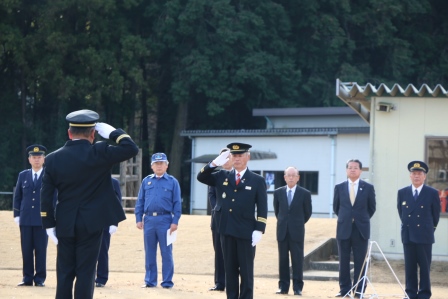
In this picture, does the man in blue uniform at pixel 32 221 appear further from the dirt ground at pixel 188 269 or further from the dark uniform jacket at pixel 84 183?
the dark uniform jacket at pixel 84 183

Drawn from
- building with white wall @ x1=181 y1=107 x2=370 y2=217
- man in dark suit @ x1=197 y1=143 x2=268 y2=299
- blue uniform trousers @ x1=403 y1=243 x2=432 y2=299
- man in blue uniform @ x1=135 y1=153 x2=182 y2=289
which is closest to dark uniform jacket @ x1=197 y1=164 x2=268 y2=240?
man in dark suit @ x1=197 y1=143 x2=268 y2=299

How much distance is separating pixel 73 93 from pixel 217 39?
22.4 ft

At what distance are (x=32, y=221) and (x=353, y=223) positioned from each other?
4.71 m

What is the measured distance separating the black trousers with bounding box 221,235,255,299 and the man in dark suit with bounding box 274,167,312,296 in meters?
3.31

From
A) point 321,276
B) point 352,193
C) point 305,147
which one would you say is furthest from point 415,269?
point 305,147

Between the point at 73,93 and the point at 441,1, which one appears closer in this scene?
the point at 73,93

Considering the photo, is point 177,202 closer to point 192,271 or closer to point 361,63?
point 192,271

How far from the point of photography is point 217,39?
42719 millimetres

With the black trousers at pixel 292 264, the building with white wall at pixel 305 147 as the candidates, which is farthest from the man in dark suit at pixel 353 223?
the building with white wall at pixel 305 147

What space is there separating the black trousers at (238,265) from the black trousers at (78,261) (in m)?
2.54

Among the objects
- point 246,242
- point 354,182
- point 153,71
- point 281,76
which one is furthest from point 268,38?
point 246,242

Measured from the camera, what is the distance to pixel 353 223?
47.3 ft

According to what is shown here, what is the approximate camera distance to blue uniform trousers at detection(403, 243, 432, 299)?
45.4 feet

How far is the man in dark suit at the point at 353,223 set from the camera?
14375 mm
